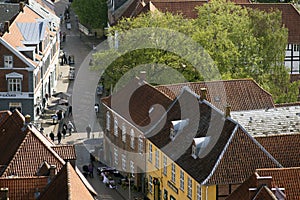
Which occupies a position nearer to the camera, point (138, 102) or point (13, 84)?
point (138, 102)

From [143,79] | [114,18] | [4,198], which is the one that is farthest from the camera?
[114,18]

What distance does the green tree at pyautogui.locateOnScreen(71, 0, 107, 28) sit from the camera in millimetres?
120000

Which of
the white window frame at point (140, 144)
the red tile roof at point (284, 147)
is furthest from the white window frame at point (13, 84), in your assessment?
the red tile roof at point (284, 147)

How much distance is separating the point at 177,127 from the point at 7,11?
3580cm

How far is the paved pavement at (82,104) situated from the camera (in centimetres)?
7169

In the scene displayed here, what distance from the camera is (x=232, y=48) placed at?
8225 cm

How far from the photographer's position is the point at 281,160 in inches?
2371

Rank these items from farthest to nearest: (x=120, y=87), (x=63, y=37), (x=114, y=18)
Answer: (x=63, y=37)
(x=114, y=18)
(x=120, y=87)

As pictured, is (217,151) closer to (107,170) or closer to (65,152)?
(65,152)

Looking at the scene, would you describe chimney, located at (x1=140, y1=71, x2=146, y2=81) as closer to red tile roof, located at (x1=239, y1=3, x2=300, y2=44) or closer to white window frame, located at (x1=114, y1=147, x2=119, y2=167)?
white window frame, located at (x1=114, y1=147, x2=119, y2=167)

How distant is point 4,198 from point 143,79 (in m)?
26.5

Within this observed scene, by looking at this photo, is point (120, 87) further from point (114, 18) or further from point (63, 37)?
point (63, 37)

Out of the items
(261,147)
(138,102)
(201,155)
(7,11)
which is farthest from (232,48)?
(7,11)

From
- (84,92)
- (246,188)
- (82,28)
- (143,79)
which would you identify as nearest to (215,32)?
(143,79)
